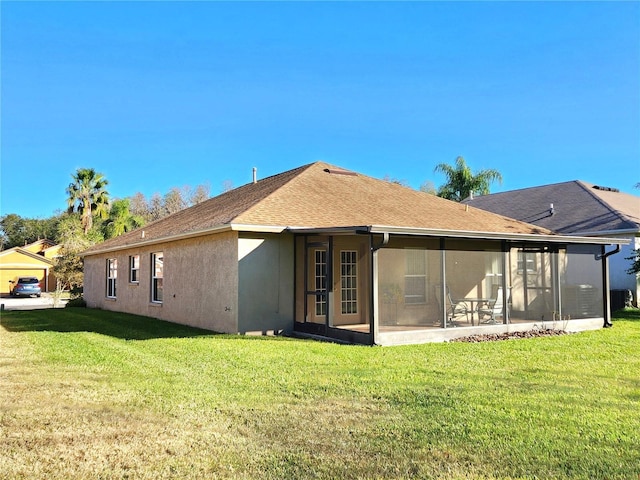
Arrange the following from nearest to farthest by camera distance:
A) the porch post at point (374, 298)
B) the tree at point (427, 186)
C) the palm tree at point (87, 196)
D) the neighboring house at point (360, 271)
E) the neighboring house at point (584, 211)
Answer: the porch post at point (374, 298), the neighboring house at point (360, 271), the neighboring house at point (584, 211), the palm tree at point (87, 196), the tree at point (427, 186)

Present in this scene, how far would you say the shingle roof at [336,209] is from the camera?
12.5 metres

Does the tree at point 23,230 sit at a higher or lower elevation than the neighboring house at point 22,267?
higher

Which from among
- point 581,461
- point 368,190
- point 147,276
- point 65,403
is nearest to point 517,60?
point 368,190

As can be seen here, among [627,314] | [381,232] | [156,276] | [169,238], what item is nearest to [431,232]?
[381,232]

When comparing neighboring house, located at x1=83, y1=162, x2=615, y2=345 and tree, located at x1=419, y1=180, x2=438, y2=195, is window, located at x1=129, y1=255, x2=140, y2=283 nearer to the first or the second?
neighboring house, located at x1=83, y1=162, x2=615, y2=345

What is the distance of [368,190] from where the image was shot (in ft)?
54.6

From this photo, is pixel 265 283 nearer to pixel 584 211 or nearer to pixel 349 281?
pixel 349 281

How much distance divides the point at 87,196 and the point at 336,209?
2830 centimetres

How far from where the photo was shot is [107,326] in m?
14.0

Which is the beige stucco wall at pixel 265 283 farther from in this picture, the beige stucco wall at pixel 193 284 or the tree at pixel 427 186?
the tree at pixel 427 186

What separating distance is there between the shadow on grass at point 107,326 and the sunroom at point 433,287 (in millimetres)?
3205

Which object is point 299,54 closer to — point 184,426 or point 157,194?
point 184,426

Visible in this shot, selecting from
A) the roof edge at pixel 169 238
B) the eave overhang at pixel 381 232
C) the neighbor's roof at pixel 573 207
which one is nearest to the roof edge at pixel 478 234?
the eave overhang at pixel 381 232

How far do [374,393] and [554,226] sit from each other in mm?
18207
